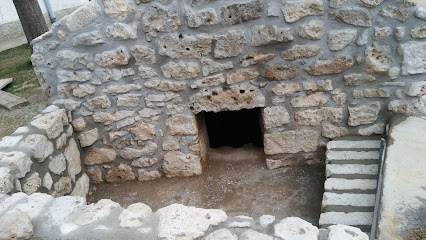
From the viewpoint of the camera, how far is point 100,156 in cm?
380

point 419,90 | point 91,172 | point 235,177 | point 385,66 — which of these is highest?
point 385,66

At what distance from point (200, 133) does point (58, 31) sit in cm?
161

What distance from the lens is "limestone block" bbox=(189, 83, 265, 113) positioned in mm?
3389

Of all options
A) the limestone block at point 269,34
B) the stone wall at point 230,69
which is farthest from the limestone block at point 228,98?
the limestone block at point 269,34

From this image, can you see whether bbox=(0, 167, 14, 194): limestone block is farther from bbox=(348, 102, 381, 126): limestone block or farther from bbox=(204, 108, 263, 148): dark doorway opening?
bbox=(348, 102, 381, 126): limestone block

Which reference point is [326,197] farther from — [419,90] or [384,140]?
[419,90]

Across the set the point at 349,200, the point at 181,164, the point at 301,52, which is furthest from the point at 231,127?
the point at 349,200

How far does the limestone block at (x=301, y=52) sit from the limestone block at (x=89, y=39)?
61.8 inches

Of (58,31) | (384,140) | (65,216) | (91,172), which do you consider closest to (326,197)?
(384,140)

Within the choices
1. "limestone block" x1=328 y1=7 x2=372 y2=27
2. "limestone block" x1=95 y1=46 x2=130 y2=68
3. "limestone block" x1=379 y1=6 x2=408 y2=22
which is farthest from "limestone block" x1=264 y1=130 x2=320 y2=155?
"limestone block" x1=95 y1=46 x2=130 y2=68

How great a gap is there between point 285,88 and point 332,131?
24.4 inches

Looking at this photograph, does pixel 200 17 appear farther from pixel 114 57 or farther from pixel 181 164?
pixel 181 164

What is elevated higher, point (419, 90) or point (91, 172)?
point (419, 90)

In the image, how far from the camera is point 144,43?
3.26 meters
